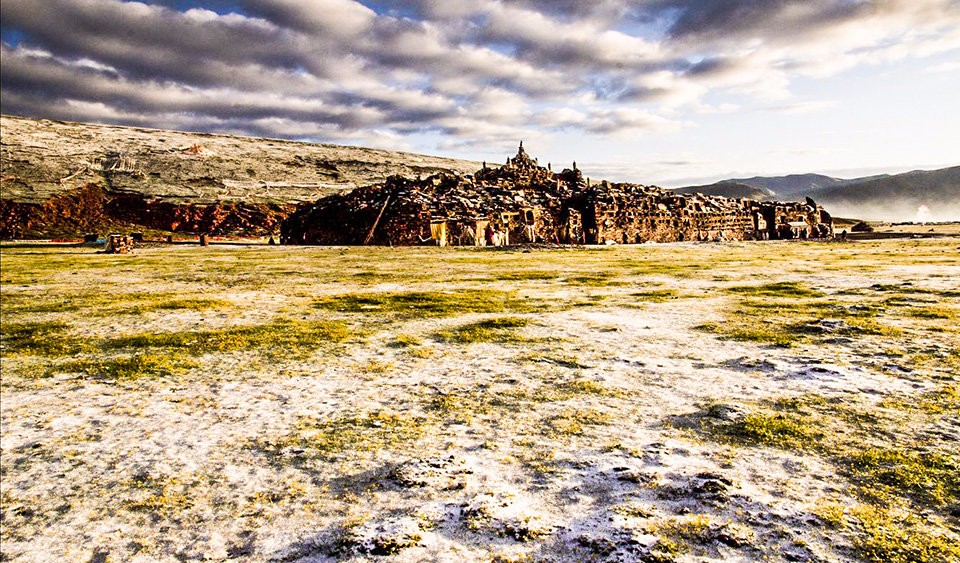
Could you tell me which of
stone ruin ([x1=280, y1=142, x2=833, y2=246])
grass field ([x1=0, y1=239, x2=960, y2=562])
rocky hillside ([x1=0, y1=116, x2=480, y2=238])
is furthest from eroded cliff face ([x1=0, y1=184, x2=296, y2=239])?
grass field ([x1=0, y1=239, x2=960, y2=562])

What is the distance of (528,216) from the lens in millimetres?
33562

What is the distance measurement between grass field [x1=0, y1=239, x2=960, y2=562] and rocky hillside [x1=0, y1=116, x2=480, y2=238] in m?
Answer: 45.3

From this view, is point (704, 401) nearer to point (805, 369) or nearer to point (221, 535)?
point (805, 369)

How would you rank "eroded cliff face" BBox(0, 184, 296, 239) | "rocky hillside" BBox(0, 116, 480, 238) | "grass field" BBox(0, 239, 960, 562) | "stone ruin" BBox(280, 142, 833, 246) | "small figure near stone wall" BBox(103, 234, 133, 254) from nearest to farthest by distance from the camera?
"grass field" BBox(0, 239, 960, 562), "small figure near stone wall" BBox(103, 234, 133, 254), "stone ruin" BBox(280, 142, 833, 246), "eroded cliff face" BBox(0, 184, 296, 239), "rocky hillside" BBox(0, 116, 480, 238)

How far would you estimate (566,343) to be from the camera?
5.98 metres

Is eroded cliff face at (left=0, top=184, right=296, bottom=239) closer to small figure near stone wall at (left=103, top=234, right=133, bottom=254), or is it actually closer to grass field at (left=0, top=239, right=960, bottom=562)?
small figure near stone wall at (left=103, top=234, right=133, bottom=254)

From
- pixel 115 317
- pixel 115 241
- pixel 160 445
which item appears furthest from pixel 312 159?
pixel 160 445

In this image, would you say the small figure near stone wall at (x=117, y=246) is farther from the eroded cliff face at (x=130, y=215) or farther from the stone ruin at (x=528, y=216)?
the eroded cliff face at (x=130, y=215)

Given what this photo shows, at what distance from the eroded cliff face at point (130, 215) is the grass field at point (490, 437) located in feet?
140

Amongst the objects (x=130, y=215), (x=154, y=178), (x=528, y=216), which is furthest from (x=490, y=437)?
(x=154, y=178)

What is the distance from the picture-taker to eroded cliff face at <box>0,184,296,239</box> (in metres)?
42.7

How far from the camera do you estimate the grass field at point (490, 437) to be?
2.42 meters

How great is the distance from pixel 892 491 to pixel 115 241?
30.5 metres

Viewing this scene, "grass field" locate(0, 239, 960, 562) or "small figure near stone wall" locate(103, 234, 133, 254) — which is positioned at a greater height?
"small figure near stone wall" locate(103, 234, 133, 254)
